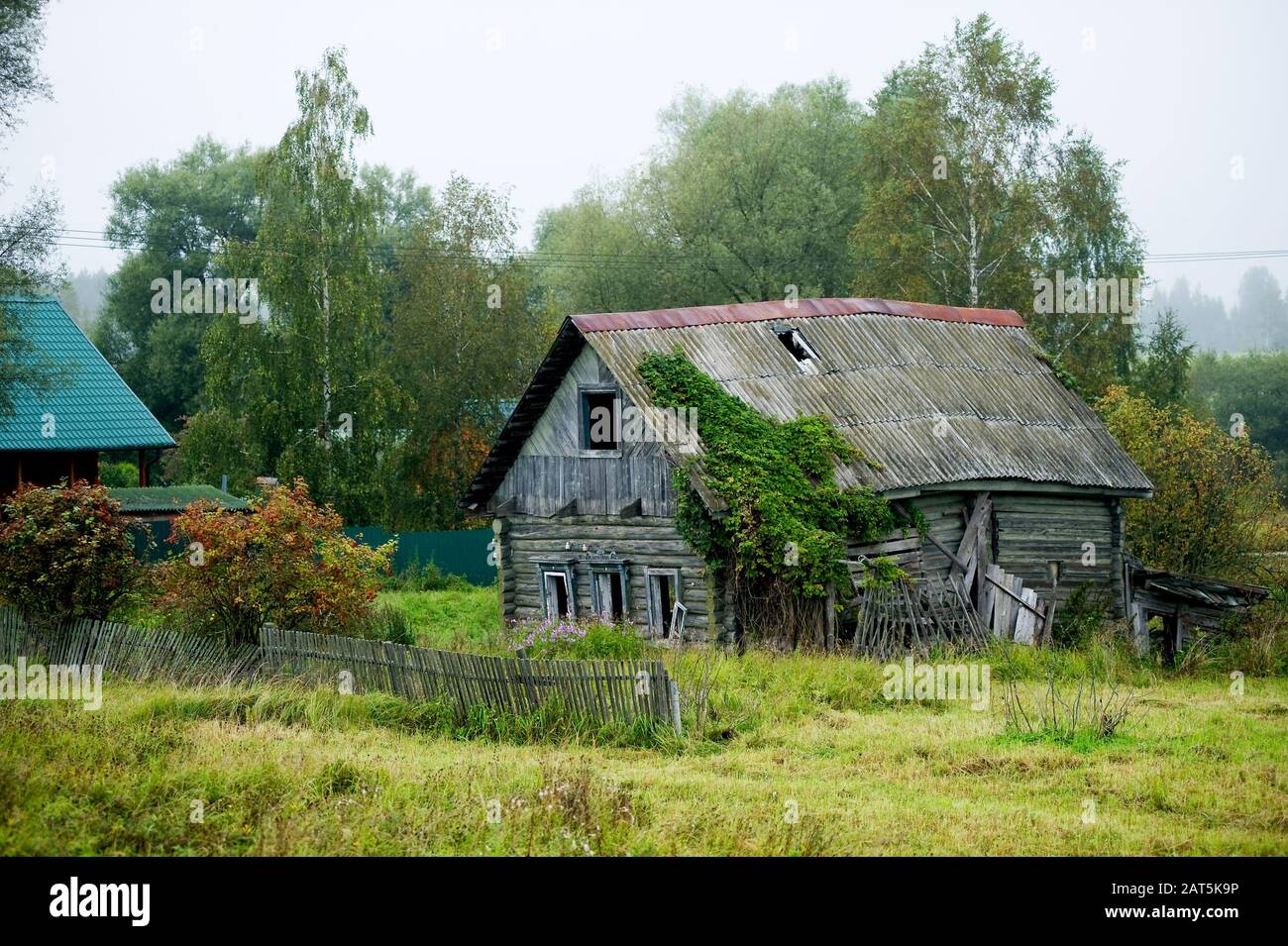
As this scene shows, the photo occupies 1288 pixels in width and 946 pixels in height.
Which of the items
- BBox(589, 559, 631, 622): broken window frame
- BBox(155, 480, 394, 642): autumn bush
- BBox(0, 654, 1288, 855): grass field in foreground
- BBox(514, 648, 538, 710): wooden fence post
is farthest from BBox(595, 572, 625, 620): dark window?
BBox(514, 648, 538, 710): wooden fence post

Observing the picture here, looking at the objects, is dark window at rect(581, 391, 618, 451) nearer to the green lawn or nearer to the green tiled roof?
the green lawn

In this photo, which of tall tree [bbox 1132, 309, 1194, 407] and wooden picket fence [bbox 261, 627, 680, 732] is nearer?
wooden picket fence [bbox 261, 627, 680, 732]

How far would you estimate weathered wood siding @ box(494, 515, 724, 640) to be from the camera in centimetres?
2119

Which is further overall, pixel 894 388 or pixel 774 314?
pixel 774 314

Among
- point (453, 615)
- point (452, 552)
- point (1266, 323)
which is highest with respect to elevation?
point (1266, 323)

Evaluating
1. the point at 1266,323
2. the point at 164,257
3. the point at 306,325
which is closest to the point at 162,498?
the point at 306,325

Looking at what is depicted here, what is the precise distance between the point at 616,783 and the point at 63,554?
1079 cm

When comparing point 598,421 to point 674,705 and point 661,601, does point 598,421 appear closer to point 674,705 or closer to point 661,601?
point 661,601

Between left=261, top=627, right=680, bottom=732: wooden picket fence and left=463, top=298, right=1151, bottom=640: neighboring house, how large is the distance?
607 cm

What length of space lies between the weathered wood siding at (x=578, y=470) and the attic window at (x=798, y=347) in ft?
12.3

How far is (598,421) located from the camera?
2267 cm
